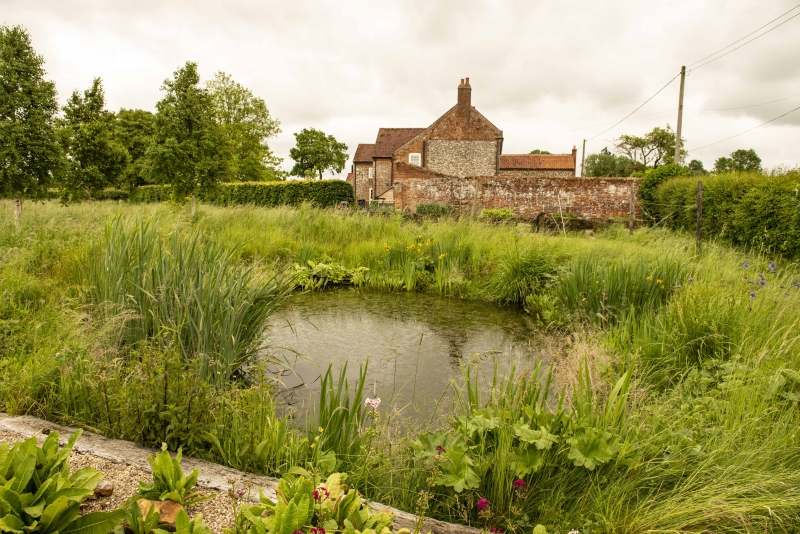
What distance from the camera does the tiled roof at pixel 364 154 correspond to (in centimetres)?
4028

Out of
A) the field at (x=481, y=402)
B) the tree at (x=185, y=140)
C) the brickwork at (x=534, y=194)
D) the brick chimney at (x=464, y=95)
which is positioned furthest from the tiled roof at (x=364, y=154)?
the field at (x=481, y=402)

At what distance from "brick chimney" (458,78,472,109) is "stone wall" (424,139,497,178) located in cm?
211

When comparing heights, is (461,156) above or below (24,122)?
above

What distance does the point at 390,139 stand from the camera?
3797 centimetres

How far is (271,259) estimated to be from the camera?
9352 millimetres

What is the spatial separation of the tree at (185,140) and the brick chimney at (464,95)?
1843 centimetres

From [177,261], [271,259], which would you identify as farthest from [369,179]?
[177,261]

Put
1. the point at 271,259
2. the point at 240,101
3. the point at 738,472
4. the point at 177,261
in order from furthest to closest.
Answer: the point at 240,101
the point at 271,259
the point at 177,261
the point at 738,472

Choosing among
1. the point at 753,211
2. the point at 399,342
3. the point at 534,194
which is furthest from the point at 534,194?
the point at 399,342

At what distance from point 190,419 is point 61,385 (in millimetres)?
922

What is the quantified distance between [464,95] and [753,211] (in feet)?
71.6

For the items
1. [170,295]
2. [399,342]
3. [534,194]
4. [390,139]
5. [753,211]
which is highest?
[390,139]

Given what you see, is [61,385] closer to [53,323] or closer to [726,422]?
[53,323]

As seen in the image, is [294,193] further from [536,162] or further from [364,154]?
[536,162]
